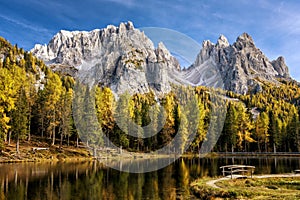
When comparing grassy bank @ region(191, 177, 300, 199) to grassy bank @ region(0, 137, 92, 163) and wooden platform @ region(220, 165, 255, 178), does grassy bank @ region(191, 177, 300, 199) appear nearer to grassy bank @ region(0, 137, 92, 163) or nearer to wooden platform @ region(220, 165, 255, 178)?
wooden platform @ region(220, 165, 255, 178)

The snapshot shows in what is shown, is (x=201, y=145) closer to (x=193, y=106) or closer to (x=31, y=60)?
(x=193, y=106)

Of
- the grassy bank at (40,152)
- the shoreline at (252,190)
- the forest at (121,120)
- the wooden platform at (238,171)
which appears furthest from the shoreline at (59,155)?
the shoreline at (252,190)

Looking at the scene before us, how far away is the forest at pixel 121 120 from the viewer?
5262 centimetres

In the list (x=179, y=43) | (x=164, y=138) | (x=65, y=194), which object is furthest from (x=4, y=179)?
(x=164, y=138)

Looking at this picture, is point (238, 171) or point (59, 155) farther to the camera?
point (59, 155)

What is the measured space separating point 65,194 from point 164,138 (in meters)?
54.4

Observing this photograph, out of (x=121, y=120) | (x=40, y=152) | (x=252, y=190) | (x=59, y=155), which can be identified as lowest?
(x=252, y=190)

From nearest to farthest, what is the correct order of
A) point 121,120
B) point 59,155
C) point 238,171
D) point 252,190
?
point 252,190 → point 238,171 → point 59,155 → point 121,120

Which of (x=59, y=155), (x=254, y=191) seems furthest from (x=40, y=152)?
(x=254, y=191)

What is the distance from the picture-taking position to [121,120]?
2532 inches

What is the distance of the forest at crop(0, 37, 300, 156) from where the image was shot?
52625mm

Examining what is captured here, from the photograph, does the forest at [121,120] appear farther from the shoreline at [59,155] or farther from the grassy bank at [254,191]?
the grassy bank at [254,191]

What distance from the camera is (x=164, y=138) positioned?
240ft

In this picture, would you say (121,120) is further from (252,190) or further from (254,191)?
(254,191)
